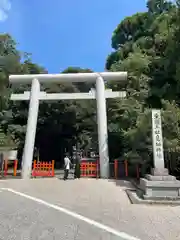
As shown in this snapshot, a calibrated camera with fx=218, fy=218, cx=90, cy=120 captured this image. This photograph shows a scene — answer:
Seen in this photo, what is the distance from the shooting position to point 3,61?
24828 millimetres

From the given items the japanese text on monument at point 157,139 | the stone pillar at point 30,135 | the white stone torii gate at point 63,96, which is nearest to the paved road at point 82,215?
the japanese text on monument at point 157,139

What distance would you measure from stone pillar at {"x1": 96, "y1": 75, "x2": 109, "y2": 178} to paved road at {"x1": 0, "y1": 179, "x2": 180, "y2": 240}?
13.1 ft

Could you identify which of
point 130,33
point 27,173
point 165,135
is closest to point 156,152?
point 165,135

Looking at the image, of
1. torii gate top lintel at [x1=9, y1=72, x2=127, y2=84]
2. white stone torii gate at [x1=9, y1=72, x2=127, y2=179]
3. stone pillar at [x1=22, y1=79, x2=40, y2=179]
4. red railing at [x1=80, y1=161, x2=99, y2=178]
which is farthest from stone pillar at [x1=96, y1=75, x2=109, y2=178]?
stone pillar at [x1=22, y1=79, x2=40, y2=179]

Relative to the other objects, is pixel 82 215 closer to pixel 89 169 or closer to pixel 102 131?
pixel 89 169

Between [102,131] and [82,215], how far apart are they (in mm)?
7796

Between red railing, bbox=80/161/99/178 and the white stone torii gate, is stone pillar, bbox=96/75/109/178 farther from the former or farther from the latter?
red railing, bbox=80/161/99/178

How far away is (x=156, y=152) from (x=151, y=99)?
25.8 feet

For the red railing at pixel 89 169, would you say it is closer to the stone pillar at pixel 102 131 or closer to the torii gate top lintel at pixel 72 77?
the stone pillar at pixel 102 131

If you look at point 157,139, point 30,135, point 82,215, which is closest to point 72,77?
point 30,135

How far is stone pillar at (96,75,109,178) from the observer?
12.2 metres

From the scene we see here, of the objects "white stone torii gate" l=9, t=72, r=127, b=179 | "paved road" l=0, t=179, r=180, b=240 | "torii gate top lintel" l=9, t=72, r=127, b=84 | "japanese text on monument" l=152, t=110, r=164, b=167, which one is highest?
"torii gate top lintel" l=9, t=72, r=127, b=84

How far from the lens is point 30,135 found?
42.9ft

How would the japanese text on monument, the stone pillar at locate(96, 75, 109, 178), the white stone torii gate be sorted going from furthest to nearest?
the white stone torii gate → the stone pillar at locate(96, 75, 109, 178) → the japanese text on monument
